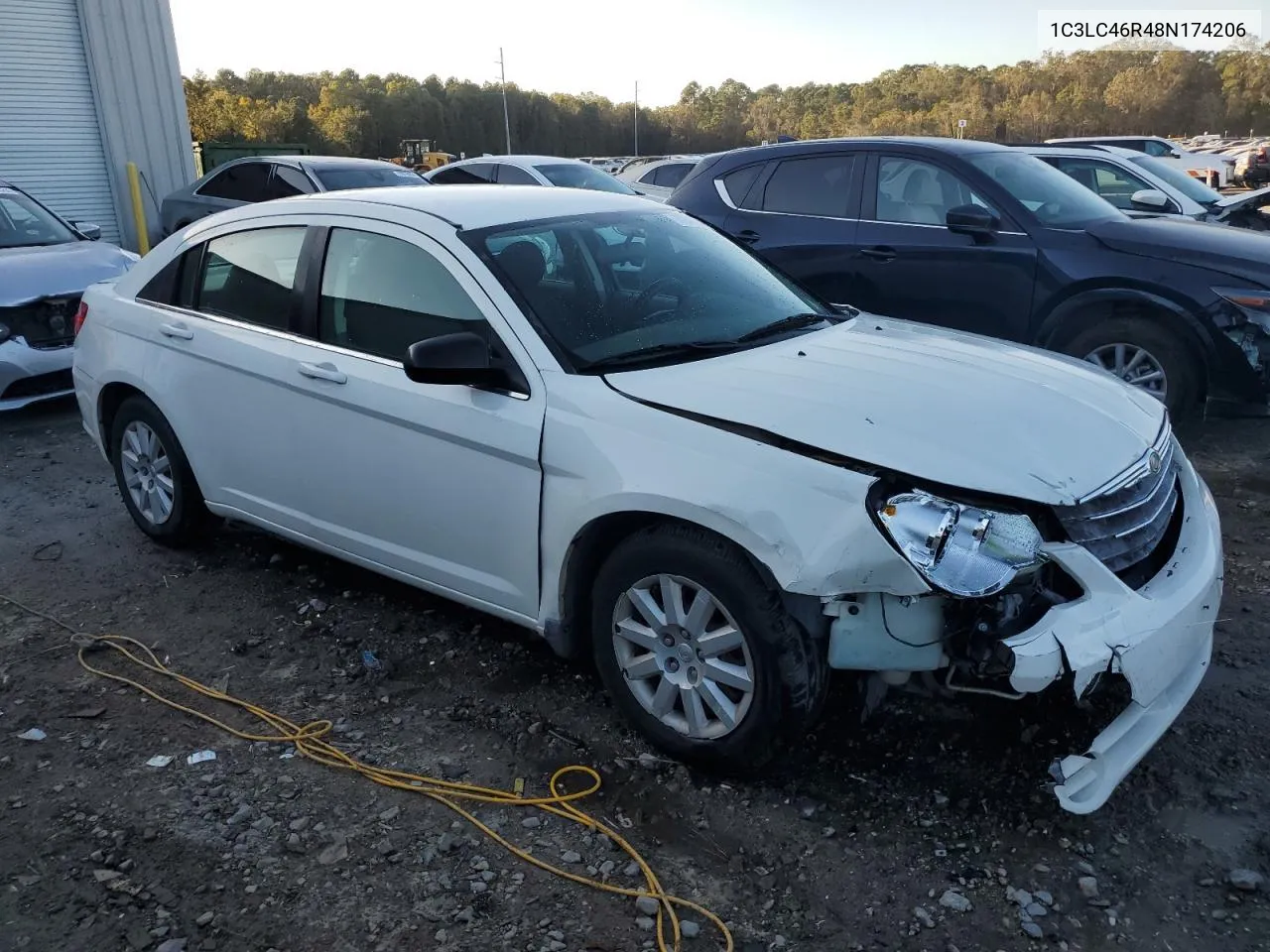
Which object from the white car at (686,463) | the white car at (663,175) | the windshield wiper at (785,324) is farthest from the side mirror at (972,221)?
the white car at (663,175)

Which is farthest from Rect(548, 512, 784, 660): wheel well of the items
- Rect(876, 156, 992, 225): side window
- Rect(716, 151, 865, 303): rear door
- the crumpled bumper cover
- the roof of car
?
Rect(876, 156, 992, 225): side window

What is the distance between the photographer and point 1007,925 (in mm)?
2564

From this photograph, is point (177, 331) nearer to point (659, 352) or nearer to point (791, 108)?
point (659, 352)

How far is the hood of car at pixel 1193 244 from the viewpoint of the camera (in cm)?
608

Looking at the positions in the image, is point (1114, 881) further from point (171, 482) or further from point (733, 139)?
point (733, 139)

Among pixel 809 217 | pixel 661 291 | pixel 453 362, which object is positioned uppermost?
pixel 661 291

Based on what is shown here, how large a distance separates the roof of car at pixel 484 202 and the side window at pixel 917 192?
3124 millimetres

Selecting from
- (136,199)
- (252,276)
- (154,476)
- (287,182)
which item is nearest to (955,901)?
(252,276)

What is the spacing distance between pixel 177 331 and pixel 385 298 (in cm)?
131

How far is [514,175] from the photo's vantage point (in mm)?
12234

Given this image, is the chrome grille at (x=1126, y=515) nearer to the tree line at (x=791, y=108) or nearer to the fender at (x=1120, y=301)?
the fender at (x=1120, y=301)

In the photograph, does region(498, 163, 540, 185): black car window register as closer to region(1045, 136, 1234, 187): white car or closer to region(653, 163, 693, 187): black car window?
region(653, 163, 693, 187): black car window

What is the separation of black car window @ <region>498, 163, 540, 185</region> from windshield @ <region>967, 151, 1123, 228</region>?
6.24m

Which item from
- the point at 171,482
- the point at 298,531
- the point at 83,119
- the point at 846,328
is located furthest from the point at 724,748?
the point at 83,119
